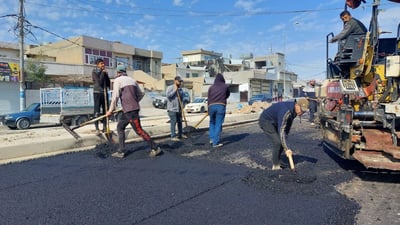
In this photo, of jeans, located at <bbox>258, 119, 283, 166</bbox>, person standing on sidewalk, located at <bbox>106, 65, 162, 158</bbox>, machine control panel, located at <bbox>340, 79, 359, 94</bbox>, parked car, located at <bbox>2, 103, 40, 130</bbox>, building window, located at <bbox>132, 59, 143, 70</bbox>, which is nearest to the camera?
jeans, located at <bbox>258, 119, 283, 166</bbox>

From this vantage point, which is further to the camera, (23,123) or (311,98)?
(23,123)

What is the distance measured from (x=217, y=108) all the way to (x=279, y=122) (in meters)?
2.45

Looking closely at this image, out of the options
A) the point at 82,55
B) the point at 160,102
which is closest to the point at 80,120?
the point at 160,102

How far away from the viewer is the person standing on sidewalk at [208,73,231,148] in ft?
22.9

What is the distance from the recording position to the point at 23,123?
13.8 m

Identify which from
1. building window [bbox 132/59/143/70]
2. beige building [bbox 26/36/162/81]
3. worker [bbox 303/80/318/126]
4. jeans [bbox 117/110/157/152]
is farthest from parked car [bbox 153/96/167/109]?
jeans [bbox 117/110/157/152]

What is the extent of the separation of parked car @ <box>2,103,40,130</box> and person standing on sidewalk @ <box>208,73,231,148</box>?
10.4 metres

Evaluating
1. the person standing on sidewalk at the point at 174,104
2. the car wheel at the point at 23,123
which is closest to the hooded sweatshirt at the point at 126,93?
the person standing on sidewalk at the point at 174,104

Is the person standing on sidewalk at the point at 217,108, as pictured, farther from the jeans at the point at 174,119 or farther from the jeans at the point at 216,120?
the jeans at the point at 174,119

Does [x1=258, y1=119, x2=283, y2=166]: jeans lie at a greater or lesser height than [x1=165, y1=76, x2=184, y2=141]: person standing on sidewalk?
lesser

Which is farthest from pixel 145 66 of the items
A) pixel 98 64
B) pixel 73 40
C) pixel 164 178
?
pixel 164 178

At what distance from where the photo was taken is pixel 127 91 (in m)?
5.83

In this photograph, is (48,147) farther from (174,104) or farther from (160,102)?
(160,102)

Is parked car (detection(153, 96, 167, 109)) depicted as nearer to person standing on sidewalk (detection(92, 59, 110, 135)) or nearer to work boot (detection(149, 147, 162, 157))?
person standing on sidewalk (detection(92, 59, 110, 135))
